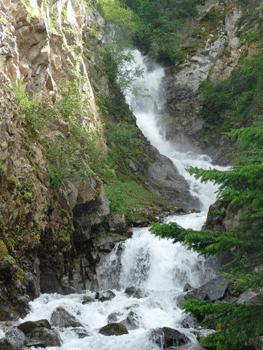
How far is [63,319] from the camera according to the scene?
25.3 ft

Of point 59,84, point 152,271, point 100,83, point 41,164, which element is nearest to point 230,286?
point 152,271

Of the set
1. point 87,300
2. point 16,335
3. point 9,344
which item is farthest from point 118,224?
point 9,344

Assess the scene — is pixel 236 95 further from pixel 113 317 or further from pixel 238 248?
pixel 238 248

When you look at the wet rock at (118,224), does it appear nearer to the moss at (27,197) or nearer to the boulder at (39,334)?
the moss at (27,197)

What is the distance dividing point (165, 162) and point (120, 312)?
18973 millimetres

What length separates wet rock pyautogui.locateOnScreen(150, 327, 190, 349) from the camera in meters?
6.68

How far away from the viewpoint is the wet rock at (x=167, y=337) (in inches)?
263

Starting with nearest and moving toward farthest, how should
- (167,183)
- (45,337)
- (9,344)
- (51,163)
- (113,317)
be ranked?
(9,344), (45,337), (113,317), (51,163), (167,183)

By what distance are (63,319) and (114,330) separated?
1.41 meters

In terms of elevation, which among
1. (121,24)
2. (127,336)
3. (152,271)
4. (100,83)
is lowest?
(127,336)

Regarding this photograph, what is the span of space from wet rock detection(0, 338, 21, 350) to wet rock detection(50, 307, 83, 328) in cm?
181

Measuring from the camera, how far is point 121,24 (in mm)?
33125

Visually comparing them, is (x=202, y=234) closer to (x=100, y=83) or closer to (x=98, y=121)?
(x=98, y=121)

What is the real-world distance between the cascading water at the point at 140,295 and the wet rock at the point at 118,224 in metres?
0.66
